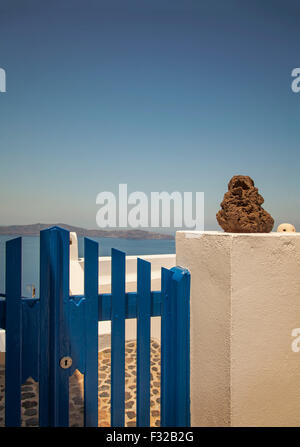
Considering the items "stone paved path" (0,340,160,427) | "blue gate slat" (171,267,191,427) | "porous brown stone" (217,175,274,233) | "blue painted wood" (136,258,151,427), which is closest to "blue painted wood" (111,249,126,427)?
"blue painted wood" (136,258,151,427)

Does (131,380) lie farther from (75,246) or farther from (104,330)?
(75,246)

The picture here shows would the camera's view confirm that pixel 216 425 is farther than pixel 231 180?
No

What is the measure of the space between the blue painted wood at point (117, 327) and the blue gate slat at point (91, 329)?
100mm

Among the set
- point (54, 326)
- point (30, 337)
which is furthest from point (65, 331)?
point (30, 337)

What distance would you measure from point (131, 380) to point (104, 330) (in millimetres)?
1019

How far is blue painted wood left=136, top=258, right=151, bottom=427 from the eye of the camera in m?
1.56

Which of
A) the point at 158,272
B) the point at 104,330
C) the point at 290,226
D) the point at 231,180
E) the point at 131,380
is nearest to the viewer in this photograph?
the point at 231,180

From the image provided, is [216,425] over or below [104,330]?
over

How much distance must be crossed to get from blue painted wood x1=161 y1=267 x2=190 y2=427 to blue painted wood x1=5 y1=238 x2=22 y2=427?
2.67 feet

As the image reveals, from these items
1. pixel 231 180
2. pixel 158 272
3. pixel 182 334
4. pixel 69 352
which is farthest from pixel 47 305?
pixel 158 272

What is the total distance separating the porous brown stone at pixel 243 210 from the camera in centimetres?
161

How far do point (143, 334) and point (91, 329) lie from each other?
32cm

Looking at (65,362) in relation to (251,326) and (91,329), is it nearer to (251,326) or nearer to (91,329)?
(91,329)

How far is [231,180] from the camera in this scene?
6.03 feet
